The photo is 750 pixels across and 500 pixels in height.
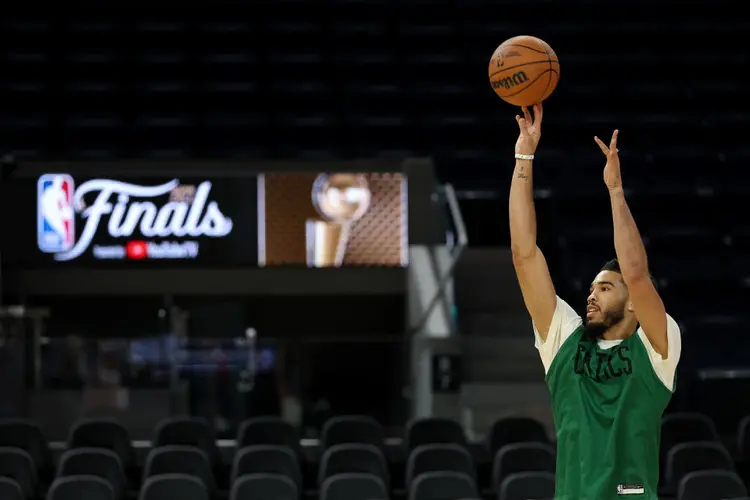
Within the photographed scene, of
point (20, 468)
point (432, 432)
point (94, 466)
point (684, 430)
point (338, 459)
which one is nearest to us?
point (94, 466)

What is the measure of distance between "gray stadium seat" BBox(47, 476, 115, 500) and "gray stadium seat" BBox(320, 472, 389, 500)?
1.19 meters

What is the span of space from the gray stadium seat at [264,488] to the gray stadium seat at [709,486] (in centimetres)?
214

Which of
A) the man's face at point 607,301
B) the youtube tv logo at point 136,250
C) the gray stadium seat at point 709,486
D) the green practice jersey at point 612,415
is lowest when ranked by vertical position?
the gray stadium seat at point 709,486

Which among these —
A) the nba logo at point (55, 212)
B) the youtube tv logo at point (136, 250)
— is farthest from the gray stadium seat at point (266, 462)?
the nba logo at point (55, 212)

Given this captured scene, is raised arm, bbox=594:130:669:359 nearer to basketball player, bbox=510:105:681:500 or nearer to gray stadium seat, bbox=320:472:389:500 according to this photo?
basketball player, bbox=510:105:681:500

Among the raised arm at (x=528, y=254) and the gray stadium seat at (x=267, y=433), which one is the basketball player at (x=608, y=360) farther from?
the gray stadium seat at (x=267, y=433)

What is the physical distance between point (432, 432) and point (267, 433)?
1.08 meters

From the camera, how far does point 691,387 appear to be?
10188 mm

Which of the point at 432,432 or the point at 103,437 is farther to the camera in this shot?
the point at 432,432

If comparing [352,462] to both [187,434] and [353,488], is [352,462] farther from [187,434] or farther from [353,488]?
[187,434]

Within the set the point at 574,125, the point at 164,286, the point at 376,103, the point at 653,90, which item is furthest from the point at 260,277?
the point at 653,90

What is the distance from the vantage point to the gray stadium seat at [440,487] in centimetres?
770

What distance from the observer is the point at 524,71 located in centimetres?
379

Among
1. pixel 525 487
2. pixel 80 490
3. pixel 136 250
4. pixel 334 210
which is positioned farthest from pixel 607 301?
pixel 136 250
